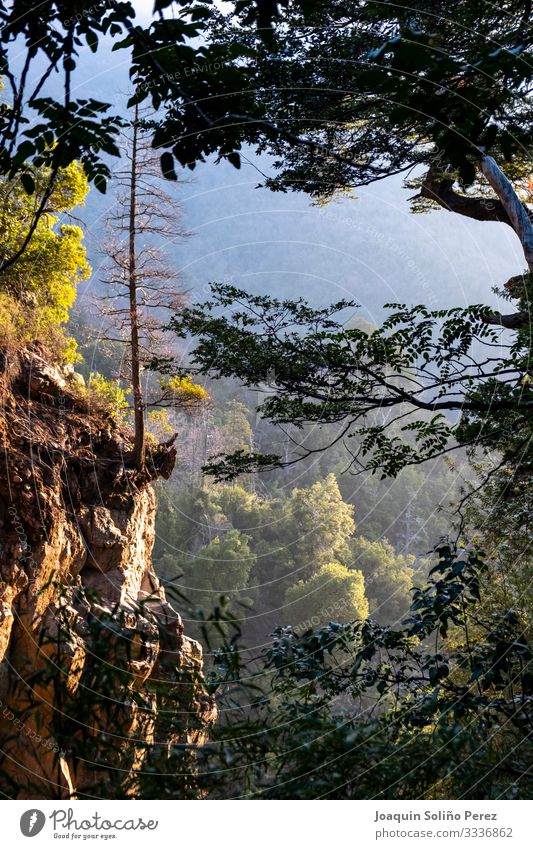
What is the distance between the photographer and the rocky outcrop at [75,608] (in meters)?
2.36

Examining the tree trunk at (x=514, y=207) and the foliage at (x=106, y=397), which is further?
the foliage at (x=106, y=397)

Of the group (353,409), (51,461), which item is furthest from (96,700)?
(51,461)

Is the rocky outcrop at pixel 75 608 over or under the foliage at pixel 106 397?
under

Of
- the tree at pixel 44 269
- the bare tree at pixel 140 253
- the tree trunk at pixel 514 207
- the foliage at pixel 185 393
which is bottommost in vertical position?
the tree trunk at pixel 514 207

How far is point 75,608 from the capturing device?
3.95m

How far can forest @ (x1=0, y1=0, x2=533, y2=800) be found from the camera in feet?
7.16

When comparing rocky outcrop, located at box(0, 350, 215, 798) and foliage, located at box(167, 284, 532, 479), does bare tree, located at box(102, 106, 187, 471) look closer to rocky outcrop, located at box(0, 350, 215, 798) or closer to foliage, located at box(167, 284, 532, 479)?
foliage, located at box(167, 284, 532, 479)

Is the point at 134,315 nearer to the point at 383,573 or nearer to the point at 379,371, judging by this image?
the point at 379,371

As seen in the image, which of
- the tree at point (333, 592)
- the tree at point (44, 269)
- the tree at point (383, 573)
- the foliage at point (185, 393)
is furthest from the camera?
the tree at point (333, 592)

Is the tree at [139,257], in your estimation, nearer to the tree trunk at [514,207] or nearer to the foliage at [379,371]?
the foliage at [379,371]

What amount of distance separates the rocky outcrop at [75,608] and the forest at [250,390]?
0.02 meters

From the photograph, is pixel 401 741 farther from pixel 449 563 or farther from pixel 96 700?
pixel 96 700

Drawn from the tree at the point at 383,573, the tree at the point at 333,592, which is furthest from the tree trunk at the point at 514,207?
the tree at the point at 333,592
